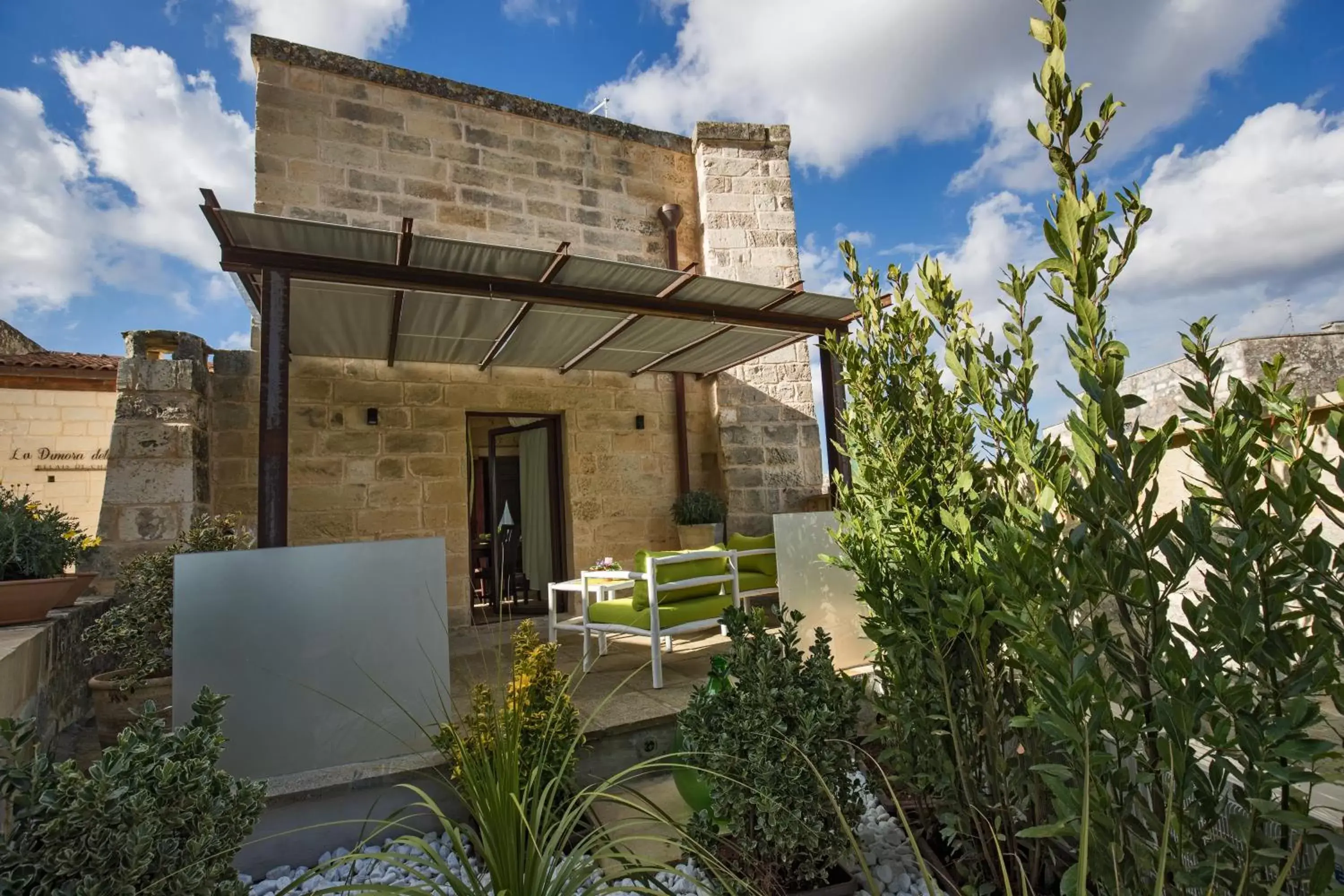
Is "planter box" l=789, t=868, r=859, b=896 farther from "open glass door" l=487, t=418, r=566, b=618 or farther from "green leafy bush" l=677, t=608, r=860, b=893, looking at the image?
"open glass door" l=487, t=418, r=566, b=618

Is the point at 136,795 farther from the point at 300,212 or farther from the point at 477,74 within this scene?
the point at 477,74

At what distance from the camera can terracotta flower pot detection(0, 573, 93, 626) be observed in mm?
2826

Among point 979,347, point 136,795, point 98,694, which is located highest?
point 979,347

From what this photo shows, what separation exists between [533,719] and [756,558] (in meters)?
2.81

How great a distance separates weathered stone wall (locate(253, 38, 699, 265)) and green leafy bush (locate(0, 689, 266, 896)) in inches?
203

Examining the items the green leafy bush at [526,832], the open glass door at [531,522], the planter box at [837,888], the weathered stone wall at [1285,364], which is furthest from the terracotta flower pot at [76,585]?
the weathered stone wall at [1285,364]

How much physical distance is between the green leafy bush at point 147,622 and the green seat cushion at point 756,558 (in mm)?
3121

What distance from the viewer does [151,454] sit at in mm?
4266

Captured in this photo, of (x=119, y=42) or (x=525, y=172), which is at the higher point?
(x=119, y=42)

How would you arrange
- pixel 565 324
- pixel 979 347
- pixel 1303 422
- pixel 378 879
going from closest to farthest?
pixel 1303 422 → pixel 979 347 → pixel 378 879 → pixel 565 324

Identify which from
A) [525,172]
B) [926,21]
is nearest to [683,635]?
[525,172]

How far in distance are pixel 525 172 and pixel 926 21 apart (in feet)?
13.0

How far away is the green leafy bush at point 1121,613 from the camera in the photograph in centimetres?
99

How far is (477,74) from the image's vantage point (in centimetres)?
638
